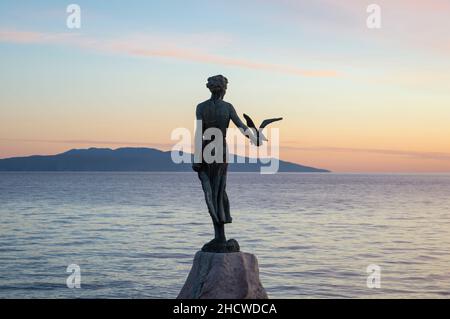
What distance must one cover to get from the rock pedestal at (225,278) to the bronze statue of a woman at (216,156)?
23 centimetres

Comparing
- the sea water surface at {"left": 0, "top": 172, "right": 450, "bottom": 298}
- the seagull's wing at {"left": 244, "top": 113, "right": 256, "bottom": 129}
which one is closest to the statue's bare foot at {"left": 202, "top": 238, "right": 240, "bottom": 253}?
the seagull's wing at {"left": 244, "top": 113, "right": 256, "bottom": 129}

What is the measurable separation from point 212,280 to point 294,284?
Answer: 16.9 metres

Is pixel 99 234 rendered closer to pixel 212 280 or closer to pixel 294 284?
pixel 294 284

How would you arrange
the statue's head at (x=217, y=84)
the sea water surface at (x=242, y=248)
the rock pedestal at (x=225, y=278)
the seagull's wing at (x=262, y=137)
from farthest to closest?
the sea water surface at (x=242, y=248) → the statue's head at (x=217, y=84) → the seagull's wing at (x=262, y=137) → the rock pedestal at (x=225, y=278)

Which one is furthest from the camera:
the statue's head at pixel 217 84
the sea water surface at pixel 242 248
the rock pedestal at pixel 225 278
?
the sea water surface at pixel 242 248

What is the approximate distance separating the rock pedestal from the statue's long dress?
0.70m

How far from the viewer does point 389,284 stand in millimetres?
30016

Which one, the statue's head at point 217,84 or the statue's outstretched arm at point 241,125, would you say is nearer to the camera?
the statue's outstretched arm at point 241,125

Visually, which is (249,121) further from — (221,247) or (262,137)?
(221,247)

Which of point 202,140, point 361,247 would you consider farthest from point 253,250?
point 202,140

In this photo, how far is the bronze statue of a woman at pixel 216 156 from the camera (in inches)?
523

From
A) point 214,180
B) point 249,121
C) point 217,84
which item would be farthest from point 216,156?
point 217,84

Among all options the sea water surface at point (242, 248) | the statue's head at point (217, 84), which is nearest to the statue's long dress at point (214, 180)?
the statue's head at point (217, 84)

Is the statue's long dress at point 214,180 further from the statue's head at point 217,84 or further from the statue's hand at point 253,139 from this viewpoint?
the statue's hand at point 253,139
